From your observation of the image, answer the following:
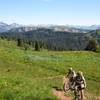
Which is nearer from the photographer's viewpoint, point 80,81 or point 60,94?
point 80,81

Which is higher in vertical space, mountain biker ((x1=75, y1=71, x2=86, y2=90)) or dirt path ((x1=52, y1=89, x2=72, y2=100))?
mountain biker ((x1=75, y1=71, x2=86, y2=90))

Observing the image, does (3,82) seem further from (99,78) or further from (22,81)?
(99,78)

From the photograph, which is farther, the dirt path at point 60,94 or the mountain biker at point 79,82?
the dirt path at point 60,94

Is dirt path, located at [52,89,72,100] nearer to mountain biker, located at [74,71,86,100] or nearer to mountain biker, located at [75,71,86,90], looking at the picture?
mountain biker, located at [74,71,86,100]

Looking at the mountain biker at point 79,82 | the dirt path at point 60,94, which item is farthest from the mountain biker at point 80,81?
the dirt path at point 60,94

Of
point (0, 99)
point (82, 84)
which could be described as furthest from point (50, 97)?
point (0, 99)

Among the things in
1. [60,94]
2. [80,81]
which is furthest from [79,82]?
[60,94]

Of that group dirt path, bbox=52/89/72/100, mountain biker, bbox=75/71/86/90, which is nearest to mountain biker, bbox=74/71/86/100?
mountain biker, bbox=75/71/86/90

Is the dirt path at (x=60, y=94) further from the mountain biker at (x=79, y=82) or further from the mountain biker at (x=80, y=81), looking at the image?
the mountain biker at (x=80, y=81)

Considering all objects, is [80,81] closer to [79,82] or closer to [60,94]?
[79,82]

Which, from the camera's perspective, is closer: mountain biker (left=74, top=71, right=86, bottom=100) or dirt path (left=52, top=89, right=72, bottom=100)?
mountain biker (left=74, top=71, right=86, bottom=100)

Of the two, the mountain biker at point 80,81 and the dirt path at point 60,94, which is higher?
the mountain biker at point 80,81

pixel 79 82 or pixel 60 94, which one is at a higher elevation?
pixel 79 82

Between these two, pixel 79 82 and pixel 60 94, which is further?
pixel 60 94
